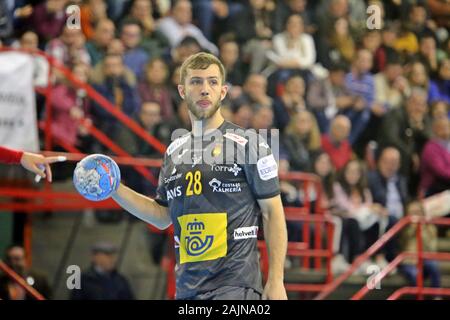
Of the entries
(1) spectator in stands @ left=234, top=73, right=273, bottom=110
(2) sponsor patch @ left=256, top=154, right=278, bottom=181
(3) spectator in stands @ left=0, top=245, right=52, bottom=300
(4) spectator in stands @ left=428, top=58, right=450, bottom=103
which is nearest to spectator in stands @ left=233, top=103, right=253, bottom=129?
(1) spectator in stands @ left=234, top=73, right=273, bottom=110

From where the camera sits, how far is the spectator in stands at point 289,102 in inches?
544

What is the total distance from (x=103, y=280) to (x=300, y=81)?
4.54 m

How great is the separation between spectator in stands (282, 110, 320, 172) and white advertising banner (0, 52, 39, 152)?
12.4 ft

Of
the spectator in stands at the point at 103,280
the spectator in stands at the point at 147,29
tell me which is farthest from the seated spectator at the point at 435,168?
the spectator in stands at the point at 103,280

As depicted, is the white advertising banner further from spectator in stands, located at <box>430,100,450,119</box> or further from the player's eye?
spectator in stands, located at <box>430,100,450,119</box>

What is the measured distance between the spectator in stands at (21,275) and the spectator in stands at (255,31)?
4598mm

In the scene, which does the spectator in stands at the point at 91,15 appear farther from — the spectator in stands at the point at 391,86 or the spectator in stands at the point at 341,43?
the spectator in stands at the point at 391,86

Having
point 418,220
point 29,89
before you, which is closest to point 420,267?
point 418,220

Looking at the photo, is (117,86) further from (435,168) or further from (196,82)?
(196,82)

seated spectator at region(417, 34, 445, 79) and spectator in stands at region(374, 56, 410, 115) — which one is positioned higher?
seated spectator at region(417, 34, 445, 79)

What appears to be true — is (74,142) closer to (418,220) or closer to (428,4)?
(418,220)

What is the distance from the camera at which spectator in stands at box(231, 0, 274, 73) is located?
14609 mm

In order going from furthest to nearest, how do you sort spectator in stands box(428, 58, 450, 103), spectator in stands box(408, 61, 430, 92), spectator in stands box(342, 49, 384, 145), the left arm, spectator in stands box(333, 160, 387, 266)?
spectator in stands box(428, 58, 450, 103), spectator in stands box(408, 61, 430, 92), spectator in stands box(342, 49, 384, 145), spectator in stands box(333, 160, 387, 266), the left arm

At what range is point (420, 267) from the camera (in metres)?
11.4
